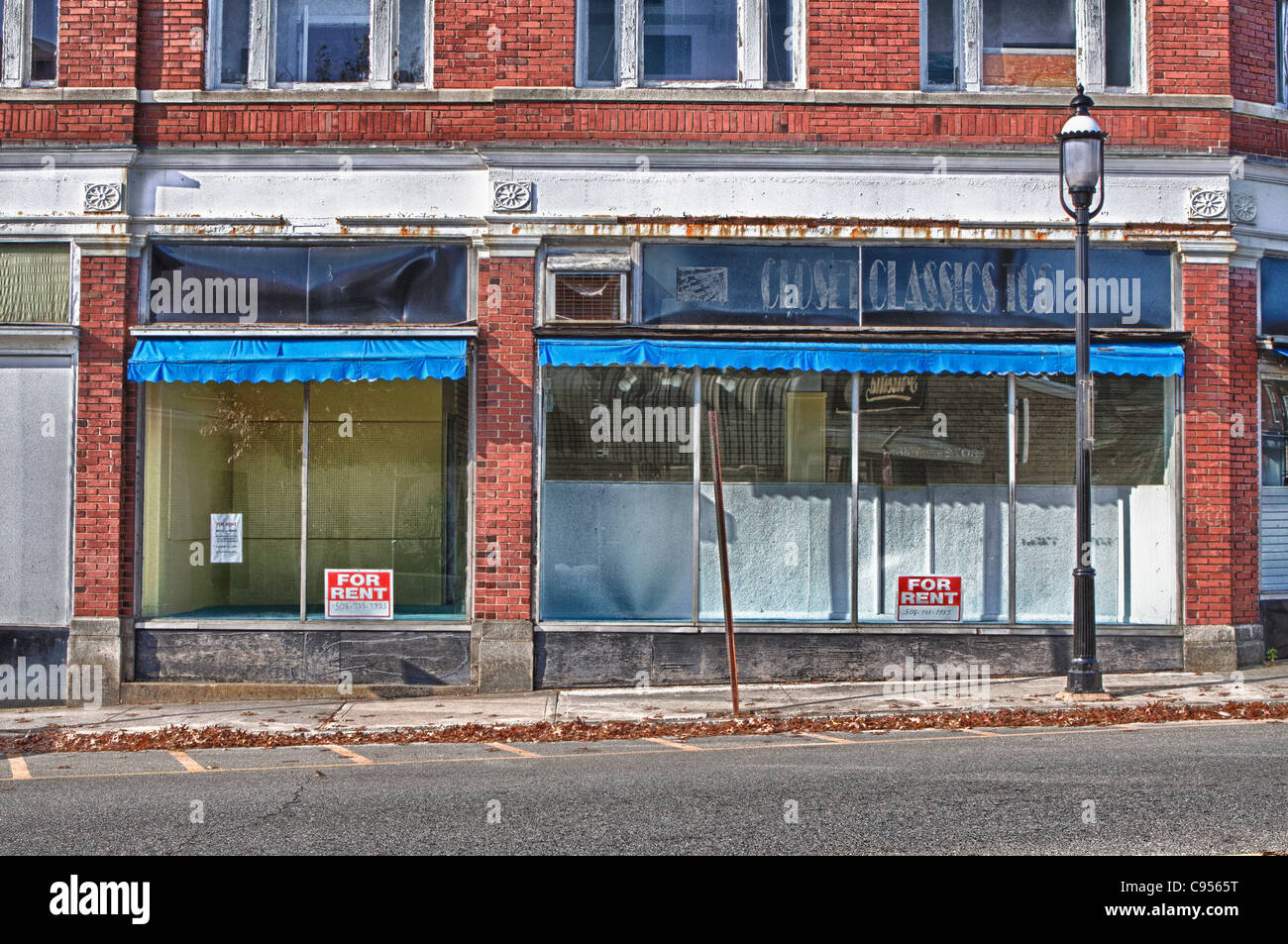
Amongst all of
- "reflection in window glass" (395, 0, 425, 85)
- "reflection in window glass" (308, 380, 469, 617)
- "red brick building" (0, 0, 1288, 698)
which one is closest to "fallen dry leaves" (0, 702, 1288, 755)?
"red brick building" (0, 0, 1288, 698)

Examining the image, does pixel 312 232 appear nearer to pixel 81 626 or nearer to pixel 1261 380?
pixel 81 626

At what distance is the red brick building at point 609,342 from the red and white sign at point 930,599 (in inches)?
3.2

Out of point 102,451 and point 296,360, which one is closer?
point 296,360

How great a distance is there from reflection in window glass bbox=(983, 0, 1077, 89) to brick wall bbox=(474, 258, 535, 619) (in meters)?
5.44

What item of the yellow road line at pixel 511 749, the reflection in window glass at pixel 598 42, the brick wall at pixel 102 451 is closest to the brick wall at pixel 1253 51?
the reflection in window glass at pixel 598 42

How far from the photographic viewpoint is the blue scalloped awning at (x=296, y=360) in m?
12.1

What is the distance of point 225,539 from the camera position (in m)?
12.7

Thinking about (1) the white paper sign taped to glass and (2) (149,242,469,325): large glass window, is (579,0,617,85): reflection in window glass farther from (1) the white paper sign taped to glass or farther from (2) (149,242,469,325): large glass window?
(1) the white paper sign taped to glass

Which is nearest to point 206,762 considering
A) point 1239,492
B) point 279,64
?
point 279,64

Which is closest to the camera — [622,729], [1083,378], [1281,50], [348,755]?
[348,755]

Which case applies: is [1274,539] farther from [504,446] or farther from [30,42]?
[30,42]
